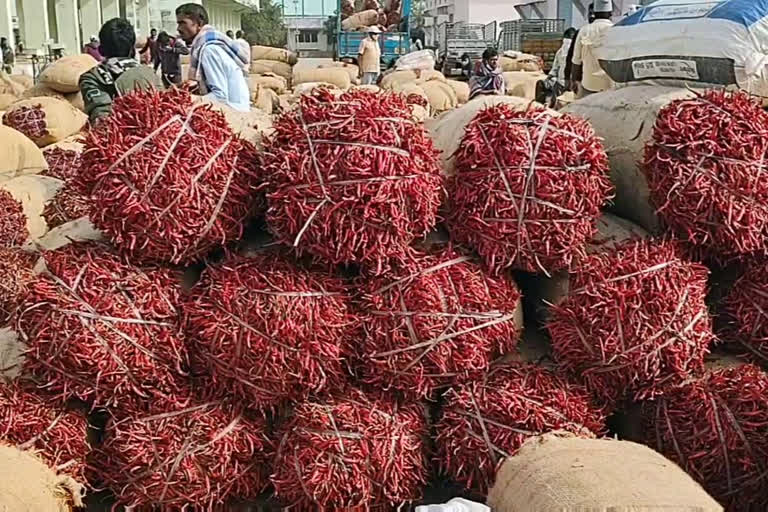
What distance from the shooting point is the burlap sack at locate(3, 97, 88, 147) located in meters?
6.62

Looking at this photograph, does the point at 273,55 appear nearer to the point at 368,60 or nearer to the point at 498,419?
the point at 368,60

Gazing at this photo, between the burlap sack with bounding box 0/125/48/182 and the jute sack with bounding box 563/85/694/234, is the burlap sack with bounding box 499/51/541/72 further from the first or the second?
the jute sack with bounding box 563/85/694/234

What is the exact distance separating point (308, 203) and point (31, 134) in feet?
18.2

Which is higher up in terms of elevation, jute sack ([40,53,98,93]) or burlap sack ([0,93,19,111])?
jute sack ([40,53,98,93])

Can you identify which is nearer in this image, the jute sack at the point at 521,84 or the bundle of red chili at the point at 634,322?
the bundle of red chili at the point at 634,322

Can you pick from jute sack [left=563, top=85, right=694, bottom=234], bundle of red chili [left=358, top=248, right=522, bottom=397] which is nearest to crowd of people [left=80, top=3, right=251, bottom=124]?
jute sack [left=563, top=85, right=694, bottom=234]

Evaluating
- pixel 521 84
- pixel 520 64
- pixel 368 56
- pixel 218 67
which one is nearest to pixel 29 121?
pixel 218 67

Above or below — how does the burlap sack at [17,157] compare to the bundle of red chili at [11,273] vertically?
above

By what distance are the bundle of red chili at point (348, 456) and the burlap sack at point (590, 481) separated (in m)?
0.23

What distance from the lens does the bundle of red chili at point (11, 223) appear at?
335cm

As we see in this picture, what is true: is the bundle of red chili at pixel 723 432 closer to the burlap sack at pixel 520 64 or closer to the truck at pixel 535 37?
the burlap sack at pixel 520 64

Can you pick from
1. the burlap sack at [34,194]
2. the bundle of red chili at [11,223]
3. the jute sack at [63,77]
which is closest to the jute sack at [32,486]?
the bundle of red chili at [11,223]

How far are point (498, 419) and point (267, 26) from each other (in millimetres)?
52350

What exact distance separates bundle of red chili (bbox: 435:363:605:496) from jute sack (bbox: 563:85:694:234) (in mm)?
521
